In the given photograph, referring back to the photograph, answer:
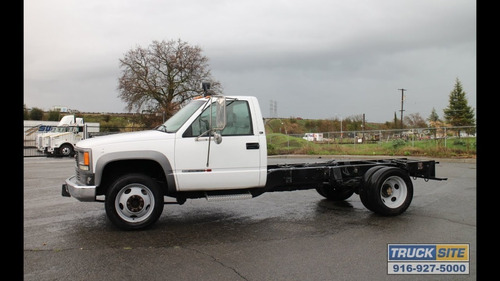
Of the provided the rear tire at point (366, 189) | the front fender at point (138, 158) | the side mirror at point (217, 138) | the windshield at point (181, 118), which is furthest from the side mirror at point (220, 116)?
the rear tire at point (366, 189)

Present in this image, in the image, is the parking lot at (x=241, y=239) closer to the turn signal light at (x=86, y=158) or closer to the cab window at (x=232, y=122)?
the turn signal light at (x=86, y=158)

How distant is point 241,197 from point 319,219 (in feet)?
5.15

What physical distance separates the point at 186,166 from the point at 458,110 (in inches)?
3061

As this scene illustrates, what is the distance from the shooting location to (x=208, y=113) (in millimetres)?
6207

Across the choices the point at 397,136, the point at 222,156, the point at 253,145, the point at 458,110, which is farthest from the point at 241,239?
the point at 458,110

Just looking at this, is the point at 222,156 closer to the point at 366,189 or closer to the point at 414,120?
the point at 366,189

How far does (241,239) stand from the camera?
5535 mm

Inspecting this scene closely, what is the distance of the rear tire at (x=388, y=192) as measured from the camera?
6.73 metres

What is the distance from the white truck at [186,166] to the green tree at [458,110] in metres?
73.7

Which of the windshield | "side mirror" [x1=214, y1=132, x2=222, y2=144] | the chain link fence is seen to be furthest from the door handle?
the chain link fence

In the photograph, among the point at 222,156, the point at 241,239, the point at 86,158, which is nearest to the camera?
the point at 241,239

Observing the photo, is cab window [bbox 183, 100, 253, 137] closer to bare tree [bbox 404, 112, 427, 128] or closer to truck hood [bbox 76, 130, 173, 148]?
truck hood [bbox 76, 130, 173, 148]
